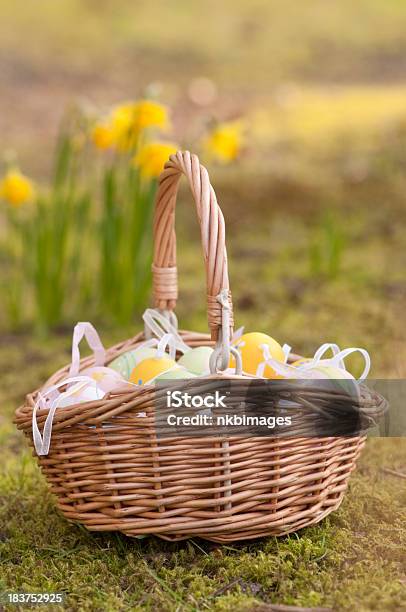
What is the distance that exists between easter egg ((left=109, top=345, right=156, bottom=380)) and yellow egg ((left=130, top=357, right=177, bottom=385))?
0.05 m

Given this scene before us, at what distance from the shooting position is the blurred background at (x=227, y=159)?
273 centimetres

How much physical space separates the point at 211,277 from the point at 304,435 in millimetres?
288

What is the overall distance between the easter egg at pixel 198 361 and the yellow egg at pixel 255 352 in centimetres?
6

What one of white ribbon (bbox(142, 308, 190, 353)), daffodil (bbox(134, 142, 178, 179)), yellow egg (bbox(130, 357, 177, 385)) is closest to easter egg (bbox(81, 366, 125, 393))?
yellow egg (bbox(130, 357, 177, 385))

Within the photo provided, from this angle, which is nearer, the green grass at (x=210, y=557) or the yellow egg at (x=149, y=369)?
the green grass at (x=210, y=557)

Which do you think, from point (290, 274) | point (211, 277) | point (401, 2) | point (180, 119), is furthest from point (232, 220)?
point (401, 2)

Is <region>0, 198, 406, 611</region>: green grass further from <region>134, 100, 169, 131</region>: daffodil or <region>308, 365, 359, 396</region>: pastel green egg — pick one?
<region>134, 100, 169, 131</region>: daffodil

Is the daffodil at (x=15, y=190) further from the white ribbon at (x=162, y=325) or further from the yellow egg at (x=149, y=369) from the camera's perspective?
the yellow egg at (x=149, y=369)

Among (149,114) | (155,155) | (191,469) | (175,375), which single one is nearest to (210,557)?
(191,469)

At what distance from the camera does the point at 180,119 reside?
543 cm

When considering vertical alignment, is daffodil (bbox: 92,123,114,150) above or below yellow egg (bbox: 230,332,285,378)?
above

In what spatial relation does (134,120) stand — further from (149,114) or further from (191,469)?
(191,469)

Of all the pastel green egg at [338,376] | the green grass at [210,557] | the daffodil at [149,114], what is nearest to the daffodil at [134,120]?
the daffodil at [149,114]

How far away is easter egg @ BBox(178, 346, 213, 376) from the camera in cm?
149
